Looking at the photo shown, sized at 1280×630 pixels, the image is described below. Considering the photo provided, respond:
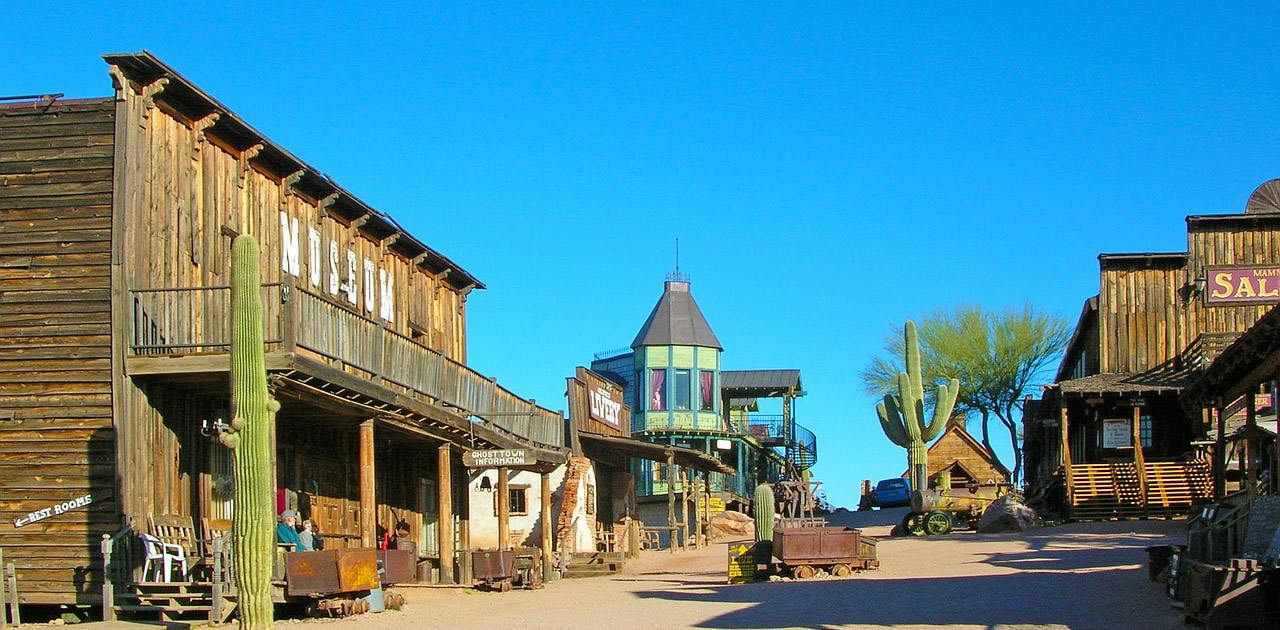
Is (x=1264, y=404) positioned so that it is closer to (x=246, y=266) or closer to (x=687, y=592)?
(x=687, y=592)

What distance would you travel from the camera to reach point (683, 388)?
57.8 m

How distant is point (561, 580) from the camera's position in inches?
1111

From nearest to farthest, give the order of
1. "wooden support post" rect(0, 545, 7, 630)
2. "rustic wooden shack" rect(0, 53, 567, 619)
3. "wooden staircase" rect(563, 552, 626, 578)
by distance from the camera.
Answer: "wooden support post" rect(0, 545, 7, 630) → "rustic wooden shack" rect(0, 53, 567, 619) → "wooden staircase" rect(563, 552, 626, 578)

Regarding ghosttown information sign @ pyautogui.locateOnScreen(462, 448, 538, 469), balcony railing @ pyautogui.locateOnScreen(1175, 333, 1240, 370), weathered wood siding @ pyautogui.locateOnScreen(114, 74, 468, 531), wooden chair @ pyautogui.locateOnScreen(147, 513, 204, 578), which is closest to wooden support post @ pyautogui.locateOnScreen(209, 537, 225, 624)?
wooden chair @ pyautogui.locateOnScreen(147, 513, 204, 578)

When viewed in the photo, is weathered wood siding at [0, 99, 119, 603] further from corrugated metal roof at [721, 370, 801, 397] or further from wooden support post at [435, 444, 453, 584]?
corrugated metal roof at [721, 370, 801, 397]

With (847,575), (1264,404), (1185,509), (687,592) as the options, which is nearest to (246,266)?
(687,592)

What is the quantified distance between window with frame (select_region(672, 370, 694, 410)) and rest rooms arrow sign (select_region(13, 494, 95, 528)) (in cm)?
3869

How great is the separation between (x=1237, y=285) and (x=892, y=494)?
22524 mm

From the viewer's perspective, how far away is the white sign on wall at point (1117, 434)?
4066cm

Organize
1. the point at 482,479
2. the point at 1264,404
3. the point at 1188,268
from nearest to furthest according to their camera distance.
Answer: the point at 1264,404
the point at 482,479
the point at 1188,268

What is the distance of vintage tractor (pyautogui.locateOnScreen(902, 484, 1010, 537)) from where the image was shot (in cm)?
3588

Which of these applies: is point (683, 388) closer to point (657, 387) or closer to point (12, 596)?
point (657, 387)

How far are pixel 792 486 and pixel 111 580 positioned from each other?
12343mm

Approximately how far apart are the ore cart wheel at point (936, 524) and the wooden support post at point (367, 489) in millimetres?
17179
